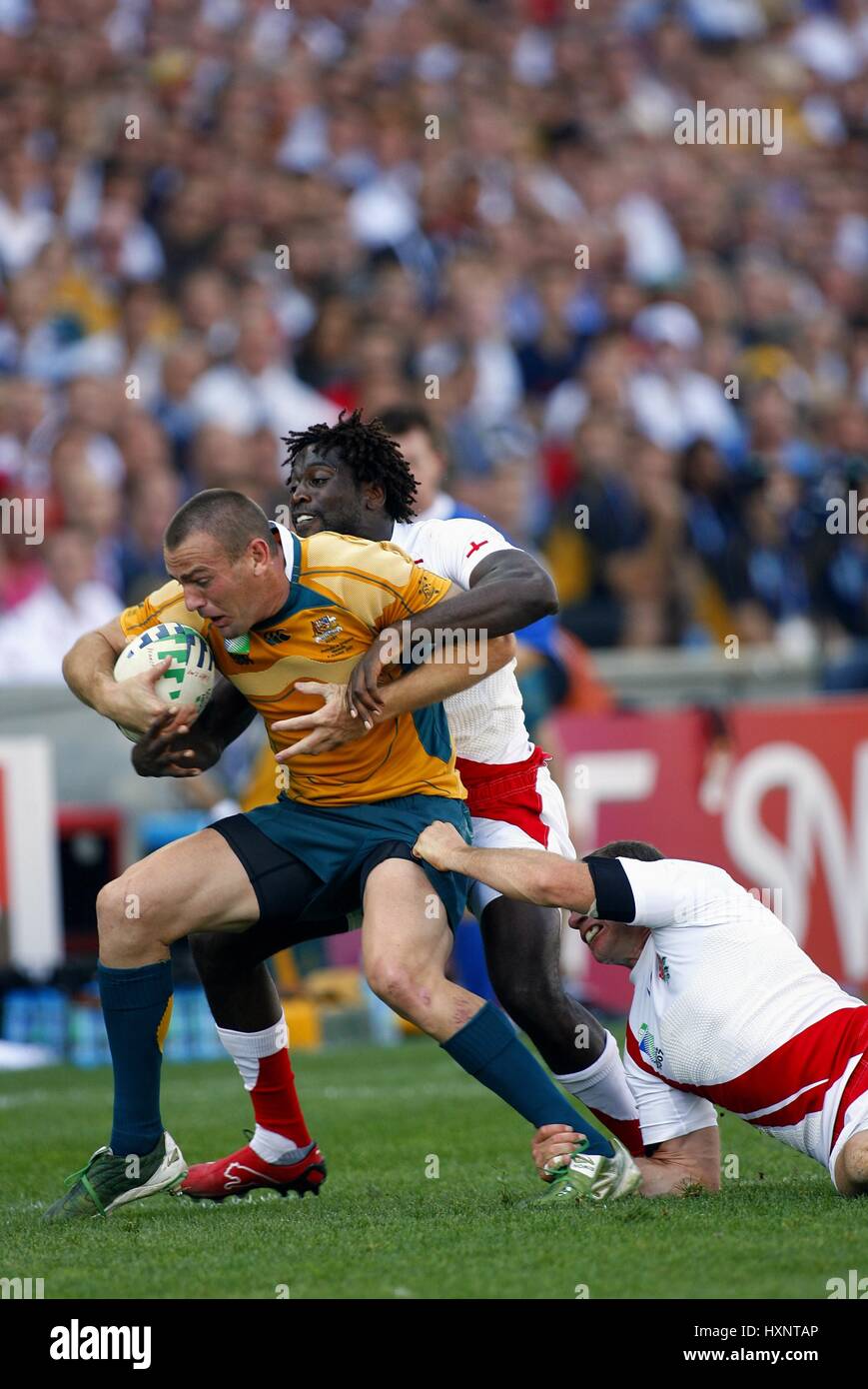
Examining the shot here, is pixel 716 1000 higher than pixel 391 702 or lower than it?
lower

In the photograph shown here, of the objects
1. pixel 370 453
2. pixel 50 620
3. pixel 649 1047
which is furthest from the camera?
pixel 50 620

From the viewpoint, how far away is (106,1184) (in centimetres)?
535

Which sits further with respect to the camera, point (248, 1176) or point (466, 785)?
point (466, 785)

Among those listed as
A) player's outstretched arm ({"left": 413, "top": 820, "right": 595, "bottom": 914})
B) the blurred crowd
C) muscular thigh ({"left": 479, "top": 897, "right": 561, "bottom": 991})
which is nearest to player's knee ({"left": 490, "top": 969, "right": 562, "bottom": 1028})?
muscular thigh ({"left": 479, "top": 897, "right": 561, "bottom": 991})

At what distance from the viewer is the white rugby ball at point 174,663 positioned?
529cm

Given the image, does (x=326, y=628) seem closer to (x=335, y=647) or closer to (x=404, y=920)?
(x=335, y=647)

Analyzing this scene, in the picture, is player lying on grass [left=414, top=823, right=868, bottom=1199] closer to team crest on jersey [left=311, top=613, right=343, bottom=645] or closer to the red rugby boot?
team crest on jersey [left=311, top=613, right=343, bottom=645]

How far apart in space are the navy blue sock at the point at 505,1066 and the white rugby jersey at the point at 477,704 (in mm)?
1020

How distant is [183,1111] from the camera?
7840 mm

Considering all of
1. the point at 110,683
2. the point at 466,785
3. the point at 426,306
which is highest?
the point at 426,306

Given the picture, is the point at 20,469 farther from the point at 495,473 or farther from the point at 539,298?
the point at 539,298

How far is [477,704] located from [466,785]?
0.25 meters

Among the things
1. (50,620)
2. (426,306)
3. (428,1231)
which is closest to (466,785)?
(428,1231)
